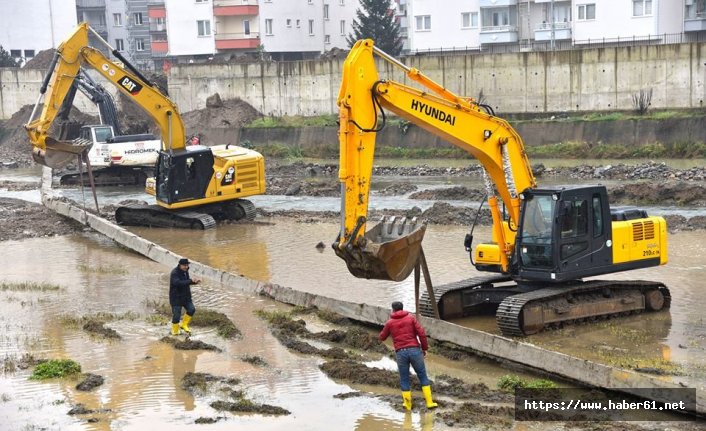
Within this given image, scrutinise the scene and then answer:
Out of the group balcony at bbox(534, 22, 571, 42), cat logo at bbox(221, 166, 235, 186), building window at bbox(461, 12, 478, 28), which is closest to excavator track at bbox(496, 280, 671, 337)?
cat logo at bbox(221, 166, 235, 186)

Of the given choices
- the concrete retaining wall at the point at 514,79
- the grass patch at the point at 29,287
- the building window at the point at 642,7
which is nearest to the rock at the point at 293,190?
the concrete retaining wall at the point at 514,79

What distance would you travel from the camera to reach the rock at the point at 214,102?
188ft

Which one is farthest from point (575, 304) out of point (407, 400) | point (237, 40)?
point (237, 40)

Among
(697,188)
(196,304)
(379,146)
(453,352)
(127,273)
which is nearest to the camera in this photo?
(453,352)

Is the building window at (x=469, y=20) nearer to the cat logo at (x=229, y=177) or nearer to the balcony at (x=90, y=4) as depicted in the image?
the balcony at (x=90, y=4)

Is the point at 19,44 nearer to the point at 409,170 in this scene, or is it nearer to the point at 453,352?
the point at 409,170

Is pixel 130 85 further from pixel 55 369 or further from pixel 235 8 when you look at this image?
pixel 235 8

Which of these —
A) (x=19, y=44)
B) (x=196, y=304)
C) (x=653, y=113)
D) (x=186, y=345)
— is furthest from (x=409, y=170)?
(x=19, y=44)

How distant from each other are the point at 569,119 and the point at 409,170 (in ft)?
30.2

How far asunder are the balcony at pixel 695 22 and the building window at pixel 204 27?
3024 centimetres

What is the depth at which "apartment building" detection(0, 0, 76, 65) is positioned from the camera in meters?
76.7

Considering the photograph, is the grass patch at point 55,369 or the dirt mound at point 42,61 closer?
the grass patch at point 55,369

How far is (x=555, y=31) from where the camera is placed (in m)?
60.7

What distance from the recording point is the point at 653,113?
152ft
